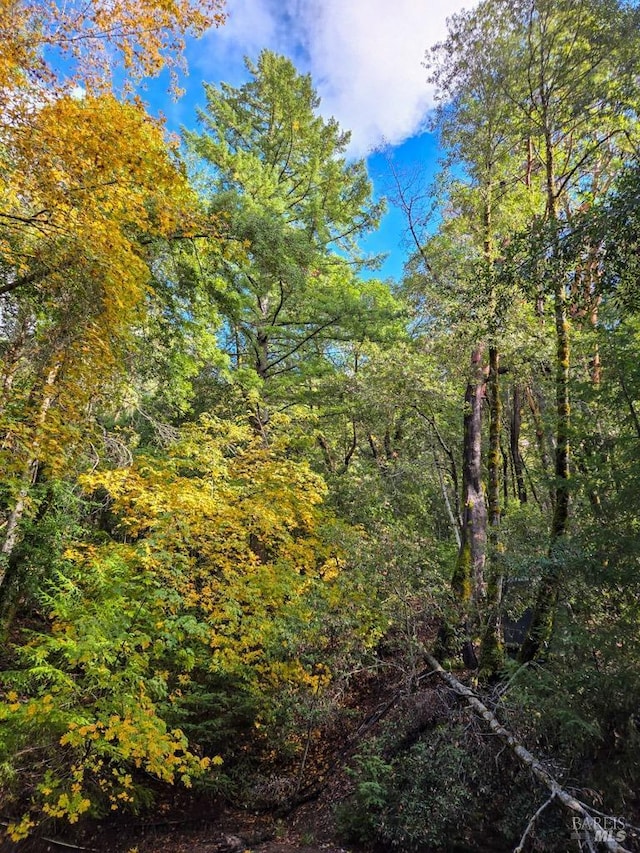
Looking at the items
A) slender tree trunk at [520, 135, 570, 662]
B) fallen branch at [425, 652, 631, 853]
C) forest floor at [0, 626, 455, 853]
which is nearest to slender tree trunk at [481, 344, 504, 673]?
slender tree trunk at [520, 135, 570, 662]

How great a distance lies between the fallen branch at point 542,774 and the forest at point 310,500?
22 millimetres

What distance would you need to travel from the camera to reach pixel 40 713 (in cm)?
447

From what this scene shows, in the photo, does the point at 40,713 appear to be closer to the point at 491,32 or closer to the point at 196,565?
the point at 196,565

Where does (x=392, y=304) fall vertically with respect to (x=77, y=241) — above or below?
above

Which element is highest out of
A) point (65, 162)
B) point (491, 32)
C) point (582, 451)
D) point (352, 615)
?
point (491, 32)

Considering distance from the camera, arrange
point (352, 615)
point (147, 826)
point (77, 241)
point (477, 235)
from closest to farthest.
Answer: point (77, 241) < point (147, 826) < point (352, 615) < point (477, 235)

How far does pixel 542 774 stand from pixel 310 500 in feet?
15.4

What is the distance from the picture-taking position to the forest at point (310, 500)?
14.2 ft

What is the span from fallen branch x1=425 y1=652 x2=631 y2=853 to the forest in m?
0.02

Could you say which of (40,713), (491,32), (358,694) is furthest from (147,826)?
(491,32)

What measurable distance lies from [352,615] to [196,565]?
2.59 metres

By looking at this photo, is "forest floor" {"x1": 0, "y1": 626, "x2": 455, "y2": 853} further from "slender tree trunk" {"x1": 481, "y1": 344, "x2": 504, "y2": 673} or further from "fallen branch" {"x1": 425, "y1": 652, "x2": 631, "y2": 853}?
"slender tree trunk" {"x1": 481, "y1": 344, "x2": 504, "y2": 673}

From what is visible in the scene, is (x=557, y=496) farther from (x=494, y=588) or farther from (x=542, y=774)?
(x=542, y=774)

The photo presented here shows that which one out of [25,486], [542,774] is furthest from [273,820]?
[25,486]
